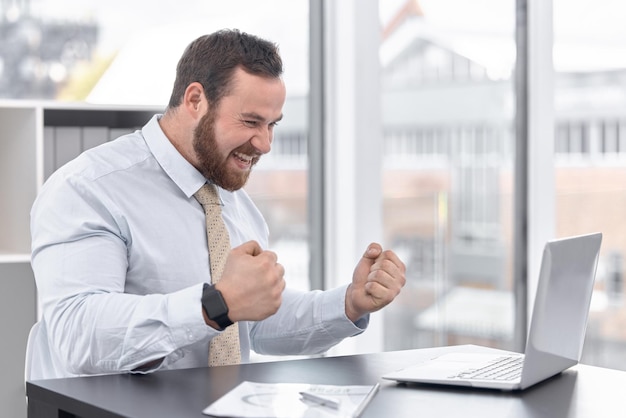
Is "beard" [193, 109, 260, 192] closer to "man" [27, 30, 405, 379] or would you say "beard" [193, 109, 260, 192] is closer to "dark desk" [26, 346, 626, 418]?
"man" [27, 30, 405, 379]

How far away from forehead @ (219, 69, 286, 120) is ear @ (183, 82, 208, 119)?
0.05 metres

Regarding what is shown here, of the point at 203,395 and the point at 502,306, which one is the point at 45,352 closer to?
the point at 203,395

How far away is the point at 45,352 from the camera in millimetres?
1974

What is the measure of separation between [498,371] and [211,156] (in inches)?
31.0

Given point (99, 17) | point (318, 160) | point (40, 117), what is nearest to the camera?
point (40, 117)

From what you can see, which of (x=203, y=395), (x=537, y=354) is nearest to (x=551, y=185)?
(x=537, y=354)

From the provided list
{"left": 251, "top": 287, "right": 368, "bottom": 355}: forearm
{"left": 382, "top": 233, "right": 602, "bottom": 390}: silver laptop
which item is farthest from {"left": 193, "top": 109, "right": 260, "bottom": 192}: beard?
{"left": 382, "top": 233, "right": 602, "bottom": 390}: silver laptop

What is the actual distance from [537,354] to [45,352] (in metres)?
1.04

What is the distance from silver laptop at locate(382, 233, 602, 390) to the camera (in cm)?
149

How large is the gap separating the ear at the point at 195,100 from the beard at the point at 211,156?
0.06ft

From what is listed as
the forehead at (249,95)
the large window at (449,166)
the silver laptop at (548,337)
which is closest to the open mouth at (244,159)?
the forehead at (249,95)

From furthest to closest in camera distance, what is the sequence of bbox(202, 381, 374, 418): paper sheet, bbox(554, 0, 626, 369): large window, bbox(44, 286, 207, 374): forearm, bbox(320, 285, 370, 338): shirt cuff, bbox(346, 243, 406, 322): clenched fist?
bbox(554, 0, 626, 369): large window < bbox(320, 285, 370, 338): shirt cuff < bbox(346, 243, 406, 322): clenched fist < bbox(44, 286, 207, 374): forearm < bbox(202, 381, 374, 418): paper sheet

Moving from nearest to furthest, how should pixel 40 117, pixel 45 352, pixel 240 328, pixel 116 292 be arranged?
pixel 116 292
pixel 45 352
pixel 240 328
pixel 40 117

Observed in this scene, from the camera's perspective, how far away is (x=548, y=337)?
5.07ft
